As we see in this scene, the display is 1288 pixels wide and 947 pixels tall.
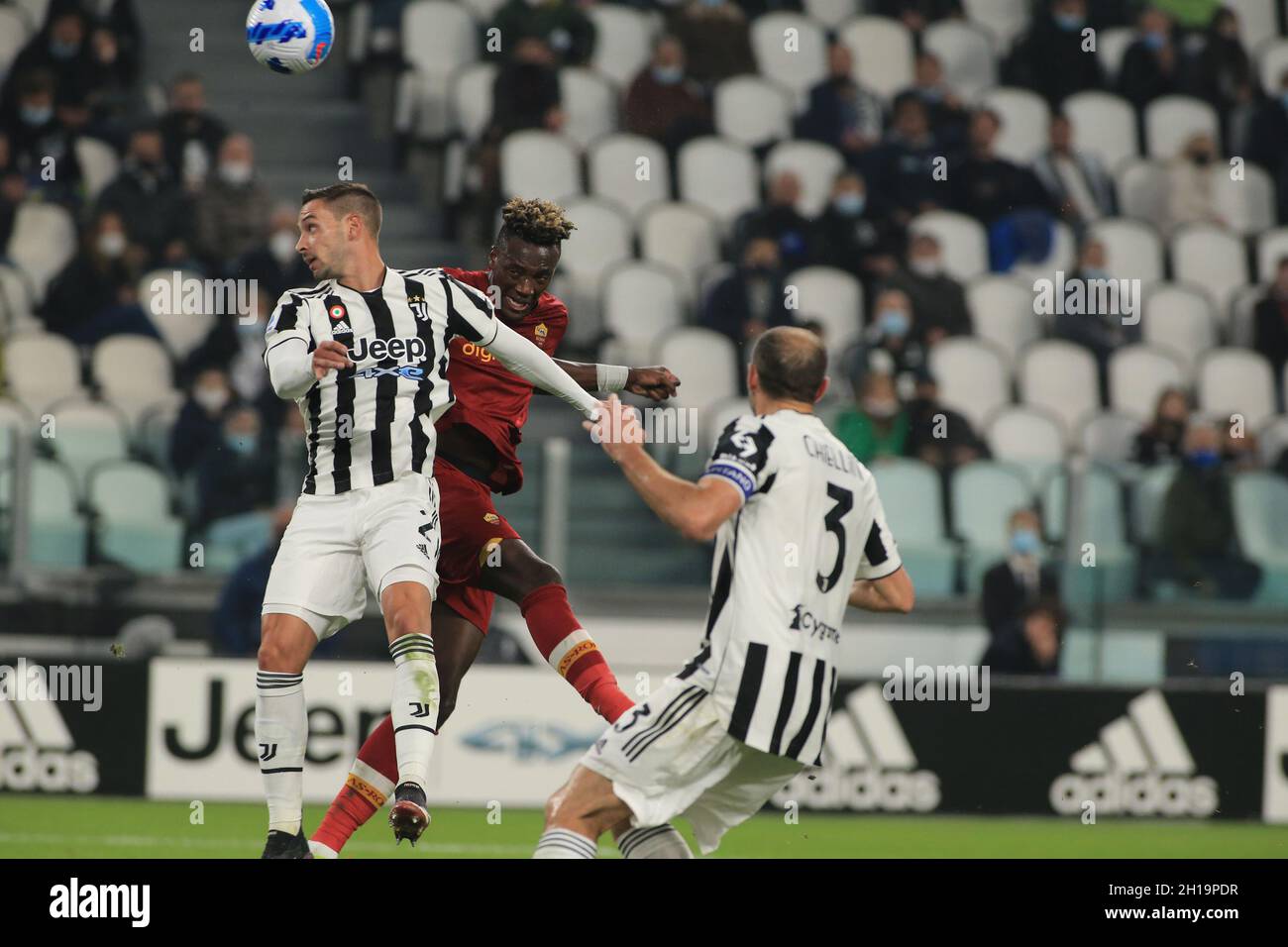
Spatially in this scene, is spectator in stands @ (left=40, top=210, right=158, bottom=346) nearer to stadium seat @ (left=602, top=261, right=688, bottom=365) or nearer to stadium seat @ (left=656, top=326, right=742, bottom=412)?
stadium seat @ (left=602, top=261, right=688, bottom=365)

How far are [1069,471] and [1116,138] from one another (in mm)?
5726

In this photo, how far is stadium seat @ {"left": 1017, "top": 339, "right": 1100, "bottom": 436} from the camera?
44.9 ft

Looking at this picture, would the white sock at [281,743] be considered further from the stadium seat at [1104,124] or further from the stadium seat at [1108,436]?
the stadium seat at [1104,124]

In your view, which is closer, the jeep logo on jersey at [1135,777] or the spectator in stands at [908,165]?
the jeep logo on jersey at [1135,777]

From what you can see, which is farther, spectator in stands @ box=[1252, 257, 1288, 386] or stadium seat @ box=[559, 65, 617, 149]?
stadium seat @ box=[559, 65, 617, 149]

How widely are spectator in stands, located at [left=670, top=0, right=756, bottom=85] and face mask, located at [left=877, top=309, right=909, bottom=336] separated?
125 inches

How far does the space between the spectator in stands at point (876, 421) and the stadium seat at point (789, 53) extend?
174 inches

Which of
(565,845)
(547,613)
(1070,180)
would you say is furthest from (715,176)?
(565,845)

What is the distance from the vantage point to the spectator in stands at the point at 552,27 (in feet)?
48.6

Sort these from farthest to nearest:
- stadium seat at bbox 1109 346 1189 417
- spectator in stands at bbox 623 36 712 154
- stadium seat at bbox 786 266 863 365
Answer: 1. spectator in stands at bbox 623 36 712 154
2. stadium seat at bbox 1109 346 1189 417
3. stadium seat at bbox 786 266 863 365

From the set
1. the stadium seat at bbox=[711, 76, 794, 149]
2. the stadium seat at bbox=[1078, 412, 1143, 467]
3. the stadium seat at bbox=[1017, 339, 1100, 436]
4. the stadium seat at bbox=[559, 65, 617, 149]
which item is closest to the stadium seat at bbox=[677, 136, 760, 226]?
the stadium seat at bbox=[711, 76, 794, 149]

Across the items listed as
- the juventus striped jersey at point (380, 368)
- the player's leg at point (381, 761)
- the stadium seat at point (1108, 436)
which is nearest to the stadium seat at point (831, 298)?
the stadium seat at point (1108, 436)

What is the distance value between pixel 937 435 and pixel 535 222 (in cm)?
579

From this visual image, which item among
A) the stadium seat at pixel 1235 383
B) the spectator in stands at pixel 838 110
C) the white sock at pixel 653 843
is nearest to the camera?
the white sock at pixel 653 843
